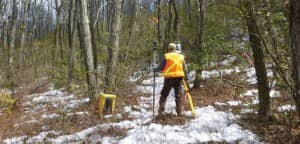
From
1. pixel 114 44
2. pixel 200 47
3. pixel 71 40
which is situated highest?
pixel 71 40

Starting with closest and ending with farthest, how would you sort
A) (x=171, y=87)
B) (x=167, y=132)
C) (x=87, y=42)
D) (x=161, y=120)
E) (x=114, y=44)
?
(x=167, y=132) → (x=161, y=120) → (x=171, y=87) → (x=114, y=44) → (x=87, y=42)

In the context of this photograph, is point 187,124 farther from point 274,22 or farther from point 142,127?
point 274,22

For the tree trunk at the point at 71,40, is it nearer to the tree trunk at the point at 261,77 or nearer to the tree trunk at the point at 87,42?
the tree trunk at the point at 87,42

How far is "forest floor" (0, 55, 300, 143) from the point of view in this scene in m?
6.41

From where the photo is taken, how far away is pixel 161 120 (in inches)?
302

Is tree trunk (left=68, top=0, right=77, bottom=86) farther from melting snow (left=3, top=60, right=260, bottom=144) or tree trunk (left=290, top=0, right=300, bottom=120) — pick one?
tree trunk (left=290, top=0, right=300, bottom=120)

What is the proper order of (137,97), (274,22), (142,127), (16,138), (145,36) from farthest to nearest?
(145,36)
(137,97)
(16,138)
(142,127)
(274,22)

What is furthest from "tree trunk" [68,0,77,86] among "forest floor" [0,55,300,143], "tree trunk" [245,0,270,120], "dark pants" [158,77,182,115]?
"tree trunk" [245,0,270,120]

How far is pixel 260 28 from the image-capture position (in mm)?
6430

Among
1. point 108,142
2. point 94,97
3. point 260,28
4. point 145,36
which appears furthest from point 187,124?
point 145,36

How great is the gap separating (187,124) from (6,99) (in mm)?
6709

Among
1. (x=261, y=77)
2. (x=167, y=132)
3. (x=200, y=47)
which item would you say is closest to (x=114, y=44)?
(x=200, y=47)

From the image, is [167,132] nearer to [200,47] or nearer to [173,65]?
[173,65]

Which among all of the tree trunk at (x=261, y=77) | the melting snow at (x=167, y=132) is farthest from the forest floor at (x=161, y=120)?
the tree trunk at (x=261, y=77)
